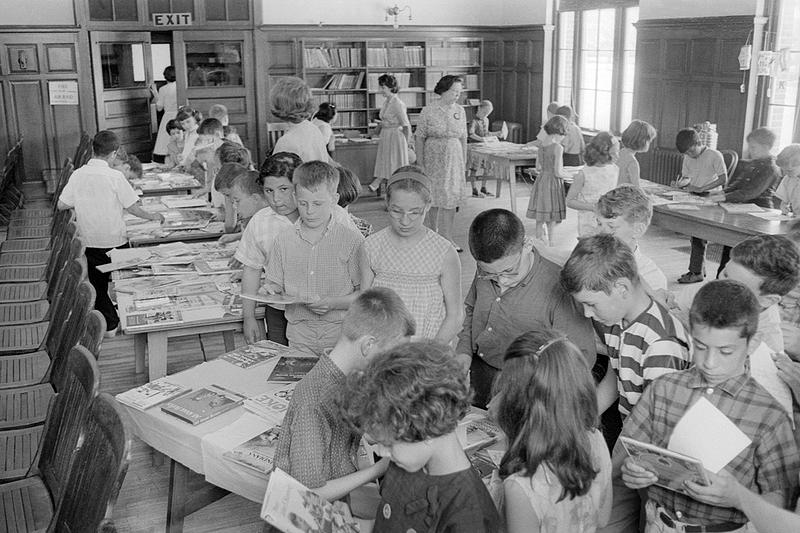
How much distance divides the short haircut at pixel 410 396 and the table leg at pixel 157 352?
2.34 meters

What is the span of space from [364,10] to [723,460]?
11.3 m

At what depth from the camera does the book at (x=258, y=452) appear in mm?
2525

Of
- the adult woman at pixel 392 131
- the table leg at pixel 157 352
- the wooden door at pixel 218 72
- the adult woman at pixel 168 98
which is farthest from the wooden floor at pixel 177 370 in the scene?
the adult woman at pixel 168 98

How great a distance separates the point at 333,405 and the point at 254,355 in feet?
4.11

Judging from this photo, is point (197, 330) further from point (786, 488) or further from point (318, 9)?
point (318, 9)

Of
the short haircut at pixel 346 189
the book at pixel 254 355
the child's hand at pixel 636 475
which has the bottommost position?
the book at pixel 254 355

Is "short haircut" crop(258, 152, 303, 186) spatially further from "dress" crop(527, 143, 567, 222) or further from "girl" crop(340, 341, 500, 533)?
"dress" crop(527, 143, 567, 222)

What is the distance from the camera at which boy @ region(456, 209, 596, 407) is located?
2754 millimetres

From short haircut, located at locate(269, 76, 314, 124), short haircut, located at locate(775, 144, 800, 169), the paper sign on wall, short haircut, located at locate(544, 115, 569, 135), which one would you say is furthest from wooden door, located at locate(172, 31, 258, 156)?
short haircut, located at locate(775, 144, 800, 169)

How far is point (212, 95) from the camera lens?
11797 millimetres

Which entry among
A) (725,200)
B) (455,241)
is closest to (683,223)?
(725,200)

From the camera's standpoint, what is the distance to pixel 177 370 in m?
5.36

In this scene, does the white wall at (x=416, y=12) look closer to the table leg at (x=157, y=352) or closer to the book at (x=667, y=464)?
the table leg at (x=157, y=352)

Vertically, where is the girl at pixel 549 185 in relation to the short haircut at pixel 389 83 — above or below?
below
